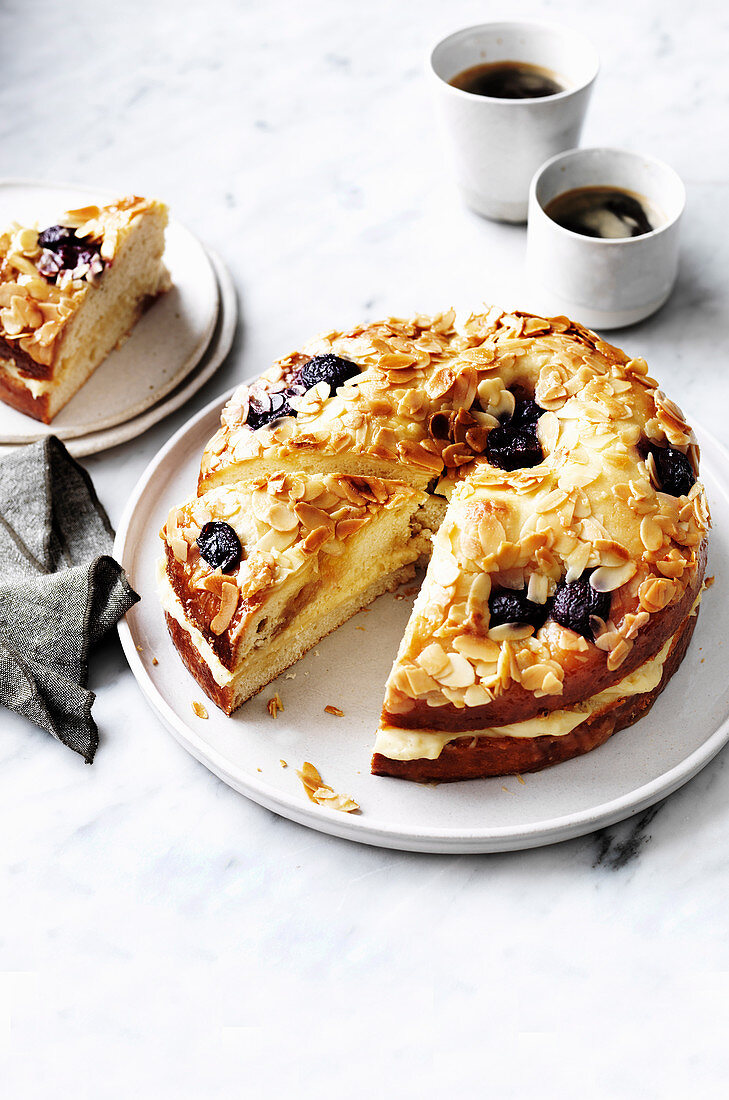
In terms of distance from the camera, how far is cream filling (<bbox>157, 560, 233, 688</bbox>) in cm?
271

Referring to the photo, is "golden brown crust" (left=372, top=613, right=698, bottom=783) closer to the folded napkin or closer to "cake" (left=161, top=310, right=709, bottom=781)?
"cake" (left=161, top=310, right=709, bottom=781)

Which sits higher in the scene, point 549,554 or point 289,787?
point 549,554

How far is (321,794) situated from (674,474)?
1.16 m

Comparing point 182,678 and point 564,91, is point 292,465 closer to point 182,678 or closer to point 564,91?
point 182,678

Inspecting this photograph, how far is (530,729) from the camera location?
8.28 ft

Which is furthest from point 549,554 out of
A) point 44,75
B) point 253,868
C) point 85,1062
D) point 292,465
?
point 44,75

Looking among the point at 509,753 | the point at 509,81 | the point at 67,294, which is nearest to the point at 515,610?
the point at 509,753

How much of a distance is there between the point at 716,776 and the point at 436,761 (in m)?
0.70

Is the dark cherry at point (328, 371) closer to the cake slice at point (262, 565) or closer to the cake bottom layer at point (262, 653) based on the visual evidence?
the cake slice at point (262, 565)

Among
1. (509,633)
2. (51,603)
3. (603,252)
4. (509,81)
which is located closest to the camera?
(509,633)

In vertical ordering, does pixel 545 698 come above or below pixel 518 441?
below

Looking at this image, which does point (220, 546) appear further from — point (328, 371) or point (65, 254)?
point (65, 254)

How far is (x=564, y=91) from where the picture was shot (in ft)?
12.7

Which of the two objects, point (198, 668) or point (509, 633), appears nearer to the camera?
point (509, 633)
